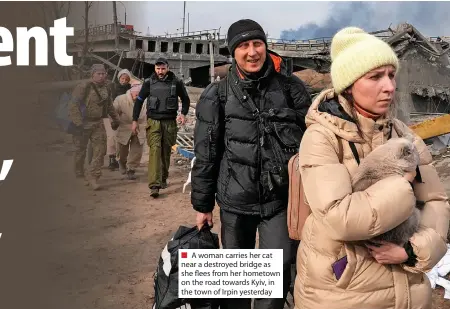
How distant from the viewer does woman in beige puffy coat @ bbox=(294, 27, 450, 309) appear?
1.65m

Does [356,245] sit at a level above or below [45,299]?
above

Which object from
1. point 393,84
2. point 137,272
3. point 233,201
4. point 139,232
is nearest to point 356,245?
point 393,84

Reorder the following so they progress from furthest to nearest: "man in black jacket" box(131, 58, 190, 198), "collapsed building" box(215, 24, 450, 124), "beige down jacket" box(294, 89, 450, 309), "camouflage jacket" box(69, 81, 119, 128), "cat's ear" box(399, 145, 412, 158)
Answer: "collapsed building" box(215, 24, 450, 124) < "camouflage jacket" box(69, 81, 119, 128) < "man in black jacket" box(131, 58, 190, 198) < "cat's ear" box(399, 145, 412, 158) < "beige down jacket" box(294, 89, 450, 309)

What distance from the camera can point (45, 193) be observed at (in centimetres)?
700

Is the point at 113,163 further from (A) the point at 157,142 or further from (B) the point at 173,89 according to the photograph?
(B) the point at 173,89

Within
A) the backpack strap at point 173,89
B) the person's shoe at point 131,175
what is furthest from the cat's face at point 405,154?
the person's shoe at point 131,175

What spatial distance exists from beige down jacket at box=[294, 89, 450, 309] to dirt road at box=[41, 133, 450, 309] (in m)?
2.10

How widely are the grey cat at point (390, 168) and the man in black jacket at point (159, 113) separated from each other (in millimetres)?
5210

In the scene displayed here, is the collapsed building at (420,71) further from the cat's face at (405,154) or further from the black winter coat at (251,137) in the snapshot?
the cat's face at (405,154)

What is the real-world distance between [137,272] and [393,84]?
3.19 m

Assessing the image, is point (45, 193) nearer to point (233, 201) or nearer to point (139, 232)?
point (139, 232)

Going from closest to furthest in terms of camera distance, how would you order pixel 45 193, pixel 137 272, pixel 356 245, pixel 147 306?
pixel 356 245, pixel 147 306, pixel 137 272, pixel 45 193
